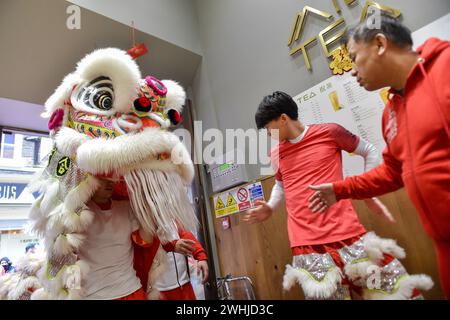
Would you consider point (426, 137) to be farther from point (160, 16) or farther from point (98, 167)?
point (160, 16)

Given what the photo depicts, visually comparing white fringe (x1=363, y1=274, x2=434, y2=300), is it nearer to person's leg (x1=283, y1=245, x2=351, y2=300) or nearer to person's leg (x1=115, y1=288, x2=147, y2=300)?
person's leg (x1=283, y1=245, x2=351, y2=300)

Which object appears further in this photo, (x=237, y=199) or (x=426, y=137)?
(x=237, y=199)

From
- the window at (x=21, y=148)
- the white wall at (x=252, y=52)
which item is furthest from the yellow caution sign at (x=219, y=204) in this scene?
the window at (x=21, y=148)

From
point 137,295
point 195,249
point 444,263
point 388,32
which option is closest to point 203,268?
point 195,249

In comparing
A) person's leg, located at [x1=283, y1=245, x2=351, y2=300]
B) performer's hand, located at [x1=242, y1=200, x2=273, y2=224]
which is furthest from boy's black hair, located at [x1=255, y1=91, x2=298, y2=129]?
person's leg, located at [x1=283, y1=245, x2=351, y2=300]

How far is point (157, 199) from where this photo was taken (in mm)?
686

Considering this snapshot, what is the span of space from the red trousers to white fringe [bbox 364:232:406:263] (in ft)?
1.72

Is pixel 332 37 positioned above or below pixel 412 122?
above

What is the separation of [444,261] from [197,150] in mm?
755

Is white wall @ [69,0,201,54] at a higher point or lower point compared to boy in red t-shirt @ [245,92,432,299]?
higher

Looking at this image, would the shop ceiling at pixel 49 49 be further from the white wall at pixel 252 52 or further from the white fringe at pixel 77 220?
the white fringe at pixel 77 220

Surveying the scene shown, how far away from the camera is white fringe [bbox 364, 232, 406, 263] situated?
583 millimetres

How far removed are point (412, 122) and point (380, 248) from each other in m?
0.29
